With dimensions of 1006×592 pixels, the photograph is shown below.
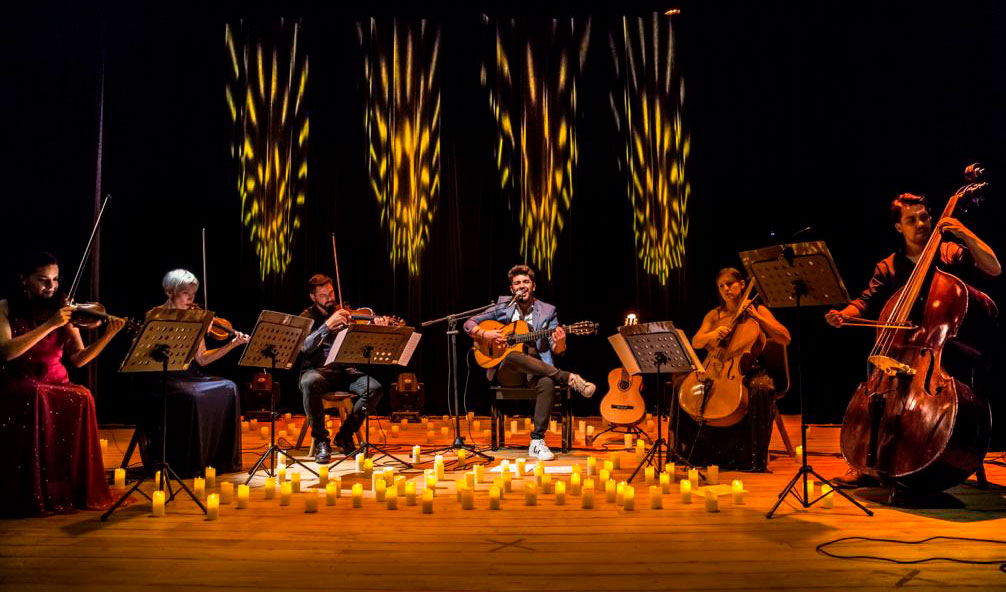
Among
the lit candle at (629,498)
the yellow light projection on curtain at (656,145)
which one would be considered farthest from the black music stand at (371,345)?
the yellow light projection on curtain at (656,145)

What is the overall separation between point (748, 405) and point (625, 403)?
1.84 meters

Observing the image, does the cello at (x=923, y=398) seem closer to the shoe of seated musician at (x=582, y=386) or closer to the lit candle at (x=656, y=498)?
the lit candle at (x=656, y=498)

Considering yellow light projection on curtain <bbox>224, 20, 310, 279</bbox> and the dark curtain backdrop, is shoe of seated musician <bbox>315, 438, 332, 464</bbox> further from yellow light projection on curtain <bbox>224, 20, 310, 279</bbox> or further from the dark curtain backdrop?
yellow light projection on curtain <bbox>224, 20, 310, 279</bbox>

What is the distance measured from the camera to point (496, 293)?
26.7ft

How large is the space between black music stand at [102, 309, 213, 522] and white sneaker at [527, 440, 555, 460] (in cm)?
245

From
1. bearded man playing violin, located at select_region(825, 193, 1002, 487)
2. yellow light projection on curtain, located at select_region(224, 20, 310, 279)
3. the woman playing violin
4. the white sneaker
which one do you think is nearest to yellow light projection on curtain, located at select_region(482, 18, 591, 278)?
yellow light projection on curtain, located at select_region(224, 20, 310, 279)

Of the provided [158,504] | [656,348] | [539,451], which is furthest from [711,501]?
[158,504]

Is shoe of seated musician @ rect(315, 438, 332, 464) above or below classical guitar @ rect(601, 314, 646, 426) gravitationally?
below

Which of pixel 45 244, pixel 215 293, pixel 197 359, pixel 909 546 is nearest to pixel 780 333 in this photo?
pixel 909 546

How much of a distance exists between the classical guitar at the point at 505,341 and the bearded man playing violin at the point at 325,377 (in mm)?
856

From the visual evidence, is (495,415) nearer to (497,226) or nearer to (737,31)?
(497,226)

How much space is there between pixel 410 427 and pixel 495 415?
1.96m

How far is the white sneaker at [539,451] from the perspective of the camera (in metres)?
5.47

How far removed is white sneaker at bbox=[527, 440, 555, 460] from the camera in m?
5.47
